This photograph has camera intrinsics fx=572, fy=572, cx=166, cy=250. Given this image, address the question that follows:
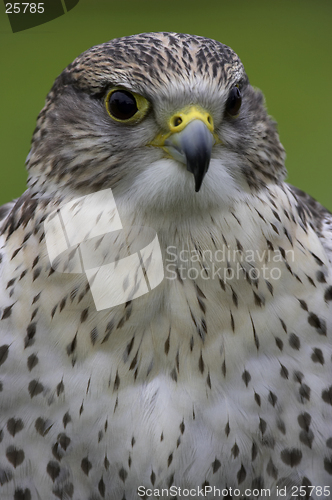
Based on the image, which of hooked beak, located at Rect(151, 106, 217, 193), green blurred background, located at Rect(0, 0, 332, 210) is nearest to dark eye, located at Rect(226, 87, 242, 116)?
hooked beak, located at Rect(151, 106, 217, 193)

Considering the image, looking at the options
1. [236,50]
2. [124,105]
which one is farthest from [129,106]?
[236,50]

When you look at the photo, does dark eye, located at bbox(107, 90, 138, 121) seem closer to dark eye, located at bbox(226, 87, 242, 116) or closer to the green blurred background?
dark eye, located at bbox(226, 87, 242, 116)

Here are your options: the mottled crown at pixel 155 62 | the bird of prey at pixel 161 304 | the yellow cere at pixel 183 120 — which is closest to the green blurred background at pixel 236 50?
the mottled crown at pixel 155 62

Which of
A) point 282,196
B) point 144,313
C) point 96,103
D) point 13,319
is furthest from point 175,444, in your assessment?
point 96,103

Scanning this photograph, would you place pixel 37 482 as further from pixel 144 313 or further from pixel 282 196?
pixel 282 196

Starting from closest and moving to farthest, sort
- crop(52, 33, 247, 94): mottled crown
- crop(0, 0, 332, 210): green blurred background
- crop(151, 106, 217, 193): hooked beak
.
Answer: crop(151, 106, 217, 193): hooked beak, crop(52, 33, 247, 94): mottled crown, crop(0, 0, 332, 210): green blurred background

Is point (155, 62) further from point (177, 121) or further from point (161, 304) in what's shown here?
point (161, 304)

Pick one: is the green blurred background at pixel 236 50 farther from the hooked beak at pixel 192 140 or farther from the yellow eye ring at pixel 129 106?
the hooked beak at pixel 192 140
